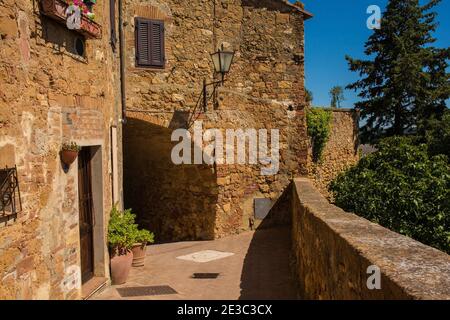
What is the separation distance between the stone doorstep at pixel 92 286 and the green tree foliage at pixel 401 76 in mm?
16858

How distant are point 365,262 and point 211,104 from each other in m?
8.05

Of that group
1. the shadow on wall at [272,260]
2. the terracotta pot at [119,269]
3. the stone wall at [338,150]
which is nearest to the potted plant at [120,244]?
the terracotta pot at [119,269]

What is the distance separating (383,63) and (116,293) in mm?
18329

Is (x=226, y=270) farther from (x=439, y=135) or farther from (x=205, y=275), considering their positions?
(x=439, y=135)

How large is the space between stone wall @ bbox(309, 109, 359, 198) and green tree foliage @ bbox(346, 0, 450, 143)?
427 cm

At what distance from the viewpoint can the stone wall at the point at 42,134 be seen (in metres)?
3.92

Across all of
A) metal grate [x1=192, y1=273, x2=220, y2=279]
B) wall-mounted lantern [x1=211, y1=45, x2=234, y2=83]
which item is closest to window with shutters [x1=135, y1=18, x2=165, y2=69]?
wall-mounted lantern [x1=211, y1=45, x2=234, y2=83]

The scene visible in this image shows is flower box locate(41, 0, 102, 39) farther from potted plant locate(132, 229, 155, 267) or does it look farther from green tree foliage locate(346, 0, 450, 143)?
green tree foliage locate(346, 0, 450, 143)

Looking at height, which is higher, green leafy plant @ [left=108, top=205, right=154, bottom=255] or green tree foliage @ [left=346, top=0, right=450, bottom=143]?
green tree foliage @ [left=346, top=0, right=450, bottom=143]

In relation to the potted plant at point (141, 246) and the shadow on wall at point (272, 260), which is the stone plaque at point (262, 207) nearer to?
the shadow on wall at point (272, 260)

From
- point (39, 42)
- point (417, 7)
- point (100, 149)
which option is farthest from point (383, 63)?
point (39, 42)

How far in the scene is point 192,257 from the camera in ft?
29.2

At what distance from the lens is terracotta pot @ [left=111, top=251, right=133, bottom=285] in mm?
6828
